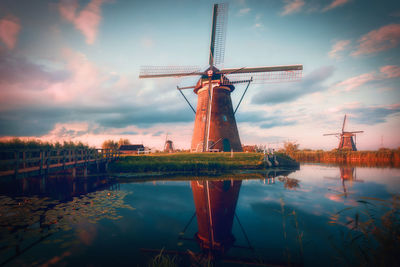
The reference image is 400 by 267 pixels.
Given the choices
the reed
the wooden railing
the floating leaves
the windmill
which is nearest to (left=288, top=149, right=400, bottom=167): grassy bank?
the windmill

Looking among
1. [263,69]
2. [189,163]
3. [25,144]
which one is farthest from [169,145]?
[263,69]

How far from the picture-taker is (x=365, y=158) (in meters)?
27.2

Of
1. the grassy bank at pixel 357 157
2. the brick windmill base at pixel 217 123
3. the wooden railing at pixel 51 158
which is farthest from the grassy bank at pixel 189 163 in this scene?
the grassy bank at pixel 357 157

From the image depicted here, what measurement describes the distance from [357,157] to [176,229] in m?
35.2

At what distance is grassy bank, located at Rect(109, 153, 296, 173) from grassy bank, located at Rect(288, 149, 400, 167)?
1907 centimetres

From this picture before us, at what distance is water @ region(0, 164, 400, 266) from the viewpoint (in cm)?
366

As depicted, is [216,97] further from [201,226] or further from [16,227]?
[16,227]

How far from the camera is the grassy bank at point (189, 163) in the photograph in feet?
52.1

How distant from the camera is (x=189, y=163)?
1622 cm

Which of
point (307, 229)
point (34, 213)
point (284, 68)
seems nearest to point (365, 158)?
point (284, 68)

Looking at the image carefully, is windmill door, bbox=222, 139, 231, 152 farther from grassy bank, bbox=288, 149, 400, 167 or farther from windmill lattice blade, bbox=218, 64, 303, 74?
grassy bank, bbox=288, 149, 400, 167

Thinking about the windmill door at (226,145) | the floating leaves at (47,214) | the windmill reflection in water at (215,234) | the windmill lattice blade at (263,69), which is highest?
the windmill lattice blade at (263,69)

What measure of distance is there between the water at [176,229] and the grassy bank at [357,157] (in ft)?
87.3

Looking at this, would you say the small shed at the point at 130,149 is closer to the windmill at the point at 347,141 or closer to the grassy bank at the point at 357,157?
the grassy bank at the point at 357,157
